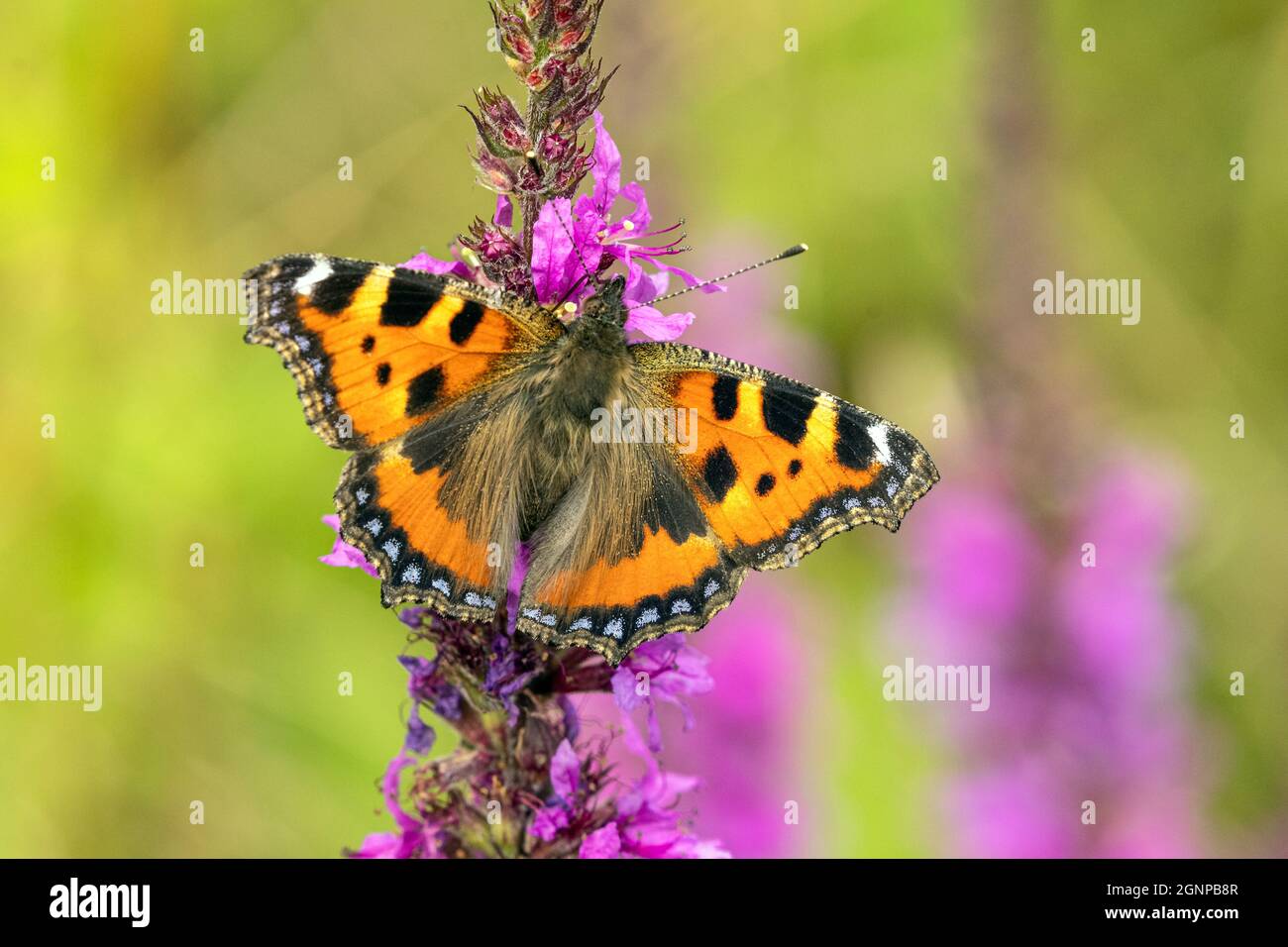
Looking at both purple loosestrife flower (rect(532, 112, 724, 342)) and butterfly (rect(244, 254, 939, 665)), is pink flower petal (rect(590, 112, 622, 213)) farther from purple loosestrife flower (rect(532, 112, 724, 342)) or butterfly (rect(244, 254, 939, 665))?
butterfly (rect(244, 254, 939, 665))

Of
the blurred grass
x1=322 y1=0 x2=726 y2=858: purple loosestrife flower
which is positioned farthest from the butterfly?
the blurred grass

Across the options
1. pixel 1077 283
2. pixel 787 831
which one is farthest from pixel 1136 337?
pixel 787 831

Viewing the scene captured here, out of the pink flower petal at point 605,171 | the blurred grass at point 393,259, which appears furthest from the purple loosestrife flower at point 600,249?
the blurred grass at point 393,259

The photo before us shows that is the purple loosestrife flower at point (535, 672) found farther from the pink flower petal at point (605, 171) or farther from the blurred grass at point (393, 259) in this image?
the blurred grass at point (393, 259)

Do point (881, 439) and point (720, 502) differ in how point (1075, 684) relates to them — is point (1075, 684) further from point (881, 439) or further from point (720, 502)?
point (720, 502)

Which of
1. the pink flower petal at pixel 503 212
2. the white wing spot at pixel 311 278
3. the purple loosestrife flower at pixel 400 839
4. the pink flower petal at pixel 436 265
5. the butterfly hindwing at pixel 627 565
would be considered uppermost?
the pink flower petal at pixel 503 212

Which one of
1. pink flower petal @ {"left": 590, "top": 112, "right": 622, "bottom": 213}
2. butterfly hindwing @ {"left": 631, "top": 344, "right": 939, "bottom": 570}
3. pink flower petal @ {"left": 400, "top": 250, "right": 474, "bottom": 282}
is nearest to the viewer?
pink flower petal @ {"left": 590, "top": 112, "right": 622, "bottom": 213}

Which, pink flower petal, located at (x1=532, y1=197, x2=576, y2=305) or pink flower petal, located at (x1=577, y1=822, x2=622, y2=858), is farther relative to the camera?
pink flower petal, located at (x1=577, y1=822, x2=622, y2=858)
